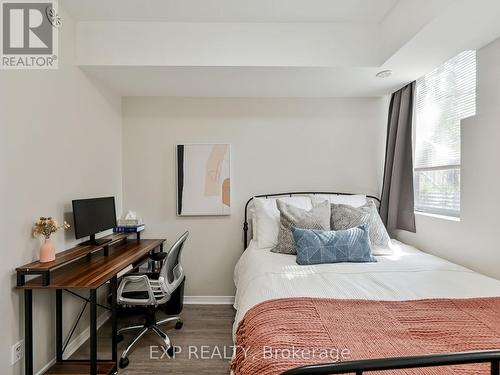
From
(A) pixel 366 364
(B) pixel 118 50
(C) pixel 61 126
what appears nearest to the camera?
(A) pixel 366 364

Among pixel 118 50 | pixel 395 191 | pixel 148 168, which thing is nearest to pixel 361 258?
pixel 395 191

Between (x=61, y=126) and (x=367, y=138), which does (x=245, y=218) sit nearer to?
(x=367, y=138)

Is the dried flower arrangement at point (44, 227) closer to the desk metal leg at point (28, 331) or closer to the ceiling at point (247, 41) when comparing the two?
the desk metal leg at point (28, 331)

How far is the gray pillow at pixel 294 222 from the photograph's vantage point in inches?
96.6

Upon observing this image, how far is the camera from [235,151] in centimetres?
317

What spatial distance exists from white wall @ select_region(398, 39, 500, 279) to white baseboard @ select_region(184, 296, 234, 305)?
2221 mm

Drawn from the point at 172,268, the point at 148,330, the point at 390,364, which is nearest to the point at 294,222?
the point at 172,268

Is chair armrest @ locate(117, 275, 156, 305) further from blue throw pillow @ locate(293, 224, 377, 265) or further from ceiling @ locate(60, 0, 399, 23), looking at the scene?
ceiling @ locate(60, 0, 399, 23)

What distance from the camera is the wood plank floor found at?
80.6 inches

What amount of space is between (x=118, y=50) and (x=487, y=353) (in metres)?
2.84

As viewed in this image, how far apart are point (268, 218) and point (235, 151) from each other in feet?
2.94

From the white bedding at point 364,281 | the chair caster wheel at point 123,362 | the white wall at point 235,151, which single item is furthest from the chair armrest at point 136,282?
the white wall at point 235,151

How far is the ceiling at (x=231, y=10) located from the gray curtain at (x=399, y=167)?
949 millimetres

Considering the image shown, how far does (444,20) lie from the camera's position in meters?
1.75
